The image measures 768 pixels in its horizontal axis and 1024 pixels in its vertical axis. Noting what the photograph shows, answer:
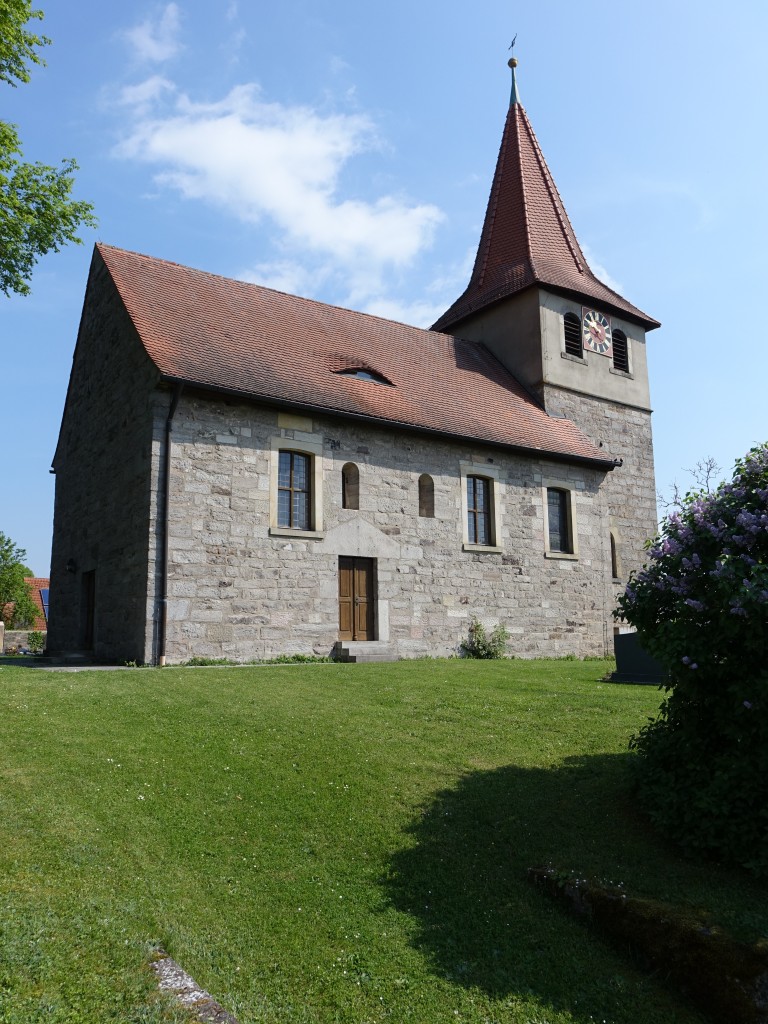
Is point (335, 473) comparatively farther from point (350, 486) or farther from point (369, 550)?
point (369, 550)

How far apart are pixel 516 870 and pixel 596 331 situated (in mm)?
19910

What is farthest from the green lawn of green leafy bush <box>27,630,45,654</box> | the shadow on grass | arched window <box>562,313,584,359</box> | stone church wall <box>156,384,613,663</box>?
green leafy bush <box>27,630,45,654</box>

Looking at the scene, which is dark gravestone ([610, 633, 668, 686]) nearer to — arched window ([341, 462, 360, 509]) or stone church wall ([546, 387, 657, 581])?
arched window ([341, 462, 360, 509])

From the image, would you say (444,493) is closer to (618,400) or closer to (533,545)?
(533,545)

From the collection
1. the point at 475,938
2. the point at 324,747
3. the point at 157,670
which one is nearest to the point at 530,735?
the point at 324,747

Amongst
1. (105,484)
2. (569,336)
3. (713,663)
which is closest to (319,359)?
(105,484)

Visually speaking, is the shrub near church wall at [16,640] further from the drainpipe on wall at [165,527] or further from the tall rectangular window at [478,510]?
the tall rectangular window at [478,510]

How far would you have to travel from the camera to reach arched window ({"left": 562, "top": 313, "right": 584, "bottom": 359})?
877 inches

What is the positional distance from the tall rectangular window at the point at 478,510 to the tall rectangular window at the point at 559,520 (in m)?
1.98

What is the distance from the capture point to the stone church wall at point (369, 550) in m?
14.1

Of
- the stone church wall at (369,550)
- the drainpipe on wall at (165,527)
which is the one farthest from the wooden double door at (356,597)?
the drainpipe on wall at (165,527)

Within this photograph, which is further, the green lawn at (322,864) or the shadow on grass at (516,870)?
the shadow on grass at (516,870)

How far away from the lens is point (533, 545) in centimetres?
1870

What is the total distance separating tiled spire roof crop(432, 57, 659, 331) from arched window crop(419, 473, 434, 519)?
7747 millimetres
